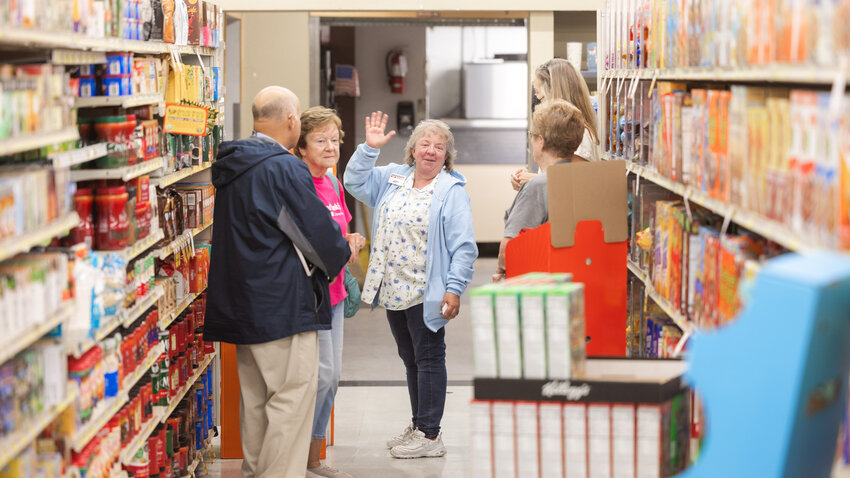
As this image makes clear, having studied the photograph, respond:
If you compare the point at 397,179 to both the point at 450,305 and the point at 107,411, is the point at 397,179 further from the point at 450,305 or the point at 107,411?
the point at 107,411

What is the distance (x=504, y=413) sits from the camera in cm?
273

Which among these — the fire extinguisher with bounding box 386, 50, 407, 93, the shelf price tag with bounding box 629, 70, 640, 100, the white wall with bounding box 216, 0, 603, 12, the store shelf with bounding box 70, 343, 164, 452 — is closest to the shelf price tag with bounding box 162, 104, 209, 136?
the store shelf with bounding box 70, 343, 164, 452

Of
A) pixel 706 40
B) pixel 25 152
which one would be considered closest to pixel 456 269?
pixel 706 40

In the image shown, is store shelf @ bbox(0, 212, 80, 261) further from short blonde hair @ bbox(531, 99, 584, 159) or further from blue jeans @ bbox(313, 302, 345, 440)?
short blonde hair @ bbox(531, 99, 584, 159)

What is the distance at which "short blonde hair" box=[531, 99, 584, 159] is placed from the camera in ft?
14.0

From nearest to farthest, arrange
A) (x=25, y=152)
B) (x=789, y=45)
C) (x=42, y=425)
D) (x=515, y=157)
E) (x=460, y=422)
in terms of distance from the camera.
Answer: (x=789, y=45), (x=42, y=425), (x=25, y=152), (x=460, y=422), (x=515, y=157)

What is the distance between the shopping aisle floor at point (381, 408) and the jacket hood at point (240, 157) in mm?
1647

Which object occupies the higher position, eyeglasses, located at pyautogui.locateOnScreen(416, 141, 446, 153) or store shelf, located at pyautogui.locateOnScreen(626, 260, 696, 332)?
eyeglasses, located at pyautogui.locateOnScreen(416, 141, 446, 153)

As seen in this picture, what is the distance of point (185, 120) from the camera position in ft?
14.0

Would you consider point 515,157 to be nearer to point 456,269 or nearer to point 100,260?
point 456,269

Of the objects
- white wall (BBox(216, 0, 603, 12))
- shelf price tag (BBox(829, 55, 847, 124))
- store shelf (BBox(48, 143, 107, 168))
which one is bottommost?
store shelf (BBox(48, 143, 107, 168))

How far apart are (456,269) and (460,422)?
1.31 metres

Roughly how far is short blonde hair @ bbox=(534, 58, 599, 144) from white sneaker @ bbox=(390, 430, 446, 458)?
1.75m

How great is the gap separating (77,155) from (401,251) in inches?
84.8
